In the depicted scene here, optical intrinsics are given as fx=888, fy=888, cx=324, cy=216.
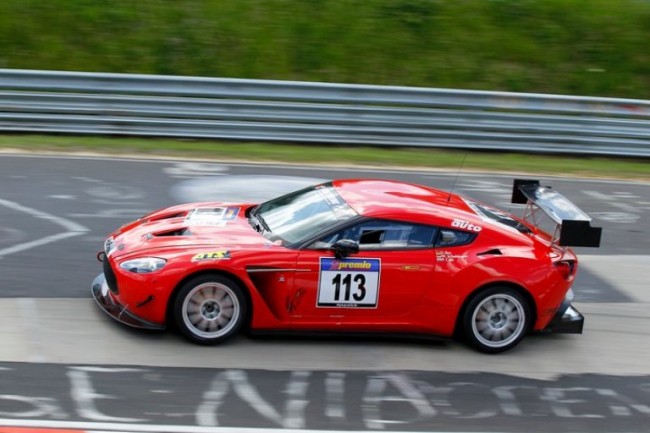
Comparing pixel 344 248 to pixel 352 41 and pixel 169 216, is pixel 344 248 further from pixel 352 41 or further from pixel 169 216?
pixel 352 41

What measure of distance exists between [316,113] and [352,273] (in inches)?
339

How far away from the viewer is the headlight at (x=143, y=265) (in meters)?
7.03

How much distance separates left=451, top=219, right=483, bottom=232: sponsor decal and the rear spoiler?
25.7 inches

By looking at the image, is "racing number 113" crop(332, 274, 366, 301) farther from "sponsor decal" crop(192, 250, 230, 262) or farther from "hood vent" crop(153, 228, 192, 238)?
"hood vent" crop(153, 228, 192, 238)

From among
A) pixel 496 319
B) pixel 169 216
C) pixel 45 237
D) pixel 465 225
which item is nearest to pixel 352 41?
pixel 45 237

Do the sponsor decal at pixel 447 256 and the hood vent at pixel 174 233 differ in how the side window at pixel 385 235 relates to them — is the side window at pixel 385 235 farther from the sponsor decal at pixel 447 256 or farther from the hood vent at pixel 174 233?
the hood vent at pixel 174 233

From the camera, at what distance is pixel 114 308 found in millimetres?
7262

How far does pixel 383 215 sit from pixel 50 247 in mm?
3992

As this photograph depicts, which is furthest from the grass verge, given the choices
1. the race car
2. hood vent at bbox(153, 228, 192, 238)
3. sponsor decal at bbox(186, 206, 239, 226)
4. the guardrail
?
hood vent at bbox(153, 228, 192, 238)

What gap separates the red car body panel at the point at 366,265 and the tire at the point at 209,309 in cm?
7

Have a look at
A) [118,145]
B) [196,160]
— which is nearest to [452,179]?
[196,160]

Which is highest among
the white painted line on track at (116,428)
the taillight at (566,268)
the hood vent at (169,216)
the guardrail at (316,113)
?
the guardrail at (316,113)

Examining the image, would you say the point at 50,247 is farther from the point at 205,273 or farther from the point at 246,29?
the point at 246,29

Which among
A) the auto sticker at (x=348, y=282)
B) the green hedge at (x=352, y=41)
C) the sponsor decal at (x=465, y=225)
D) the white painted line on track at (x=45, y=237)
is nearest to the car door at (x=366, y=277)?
the auto sticker at (x=348, y=282)
